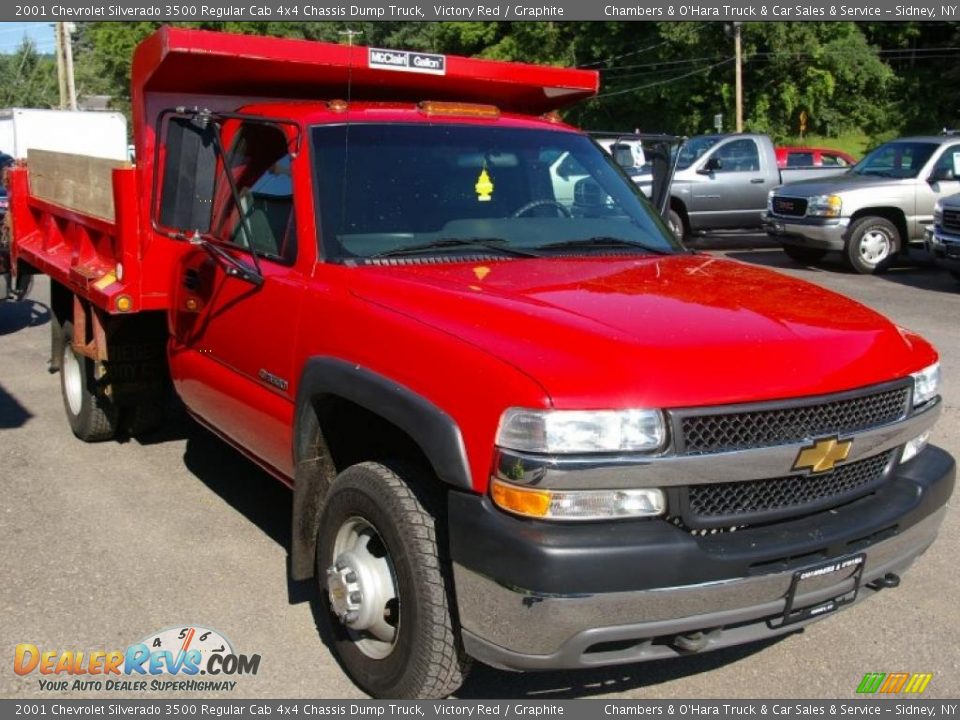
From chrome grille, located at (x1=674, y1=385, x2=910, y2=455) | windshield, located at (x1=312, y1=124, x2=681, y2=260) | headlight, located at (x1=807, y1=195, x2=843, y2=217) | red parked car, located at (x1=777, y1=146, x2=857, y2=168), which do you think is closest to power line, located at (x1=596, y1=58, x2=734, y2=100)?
red parked car, located at (x1=777, y1=146, x2=857, y2=168)

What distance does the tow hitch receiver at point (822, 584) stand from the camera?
3.24 m

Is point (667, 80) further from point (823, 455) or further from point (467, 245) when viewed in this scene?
point (823, 455)

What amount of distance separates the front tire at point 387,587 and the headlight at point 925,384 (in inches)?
66.2

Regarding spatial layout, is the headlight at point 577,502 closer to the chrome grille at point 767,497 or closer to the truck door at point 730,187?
the chrome grille at point 767,497

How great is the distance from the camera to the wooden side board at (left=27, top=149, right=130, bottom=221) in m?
5.95

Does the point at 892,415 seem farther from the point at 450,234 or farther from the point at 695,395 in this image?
the point at 450,234

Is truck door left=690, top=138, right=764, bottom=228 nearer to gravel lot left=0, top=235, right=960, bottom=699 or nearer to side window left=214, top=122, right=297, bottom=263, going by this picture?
gravel lot left=0, top=235, right=960, bottom=699

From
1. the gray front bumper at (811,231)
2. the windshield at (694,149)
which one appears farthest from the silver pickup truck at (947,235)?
the windshield at (694,149)

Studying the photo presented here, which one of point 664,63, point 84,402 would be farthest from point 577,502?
point 664,63

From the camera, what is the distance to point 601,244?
457 cm

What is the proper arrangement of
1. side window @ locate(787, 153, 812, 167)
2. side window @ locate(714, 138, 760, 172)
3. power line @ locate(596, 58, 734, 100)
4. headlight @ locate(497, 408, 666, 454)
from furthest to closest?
power line @ locate(596, 58, 734, 100) < side window @ locate(787, 153, 812, 167) < side window @ locate(714, 138, 760, 172) < headlight @ locate(497, 408, 666, 454)

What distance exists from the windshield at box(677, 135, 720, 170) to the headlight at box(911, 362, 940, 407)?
15.2 metres

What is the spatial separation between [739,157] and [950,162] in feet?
13.8

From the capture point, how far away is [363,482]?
357 centimetres
